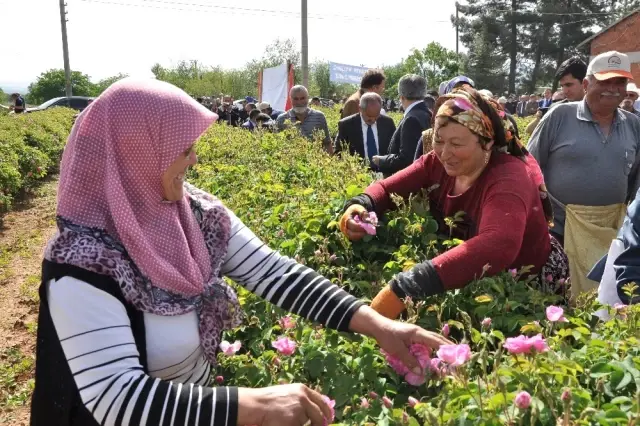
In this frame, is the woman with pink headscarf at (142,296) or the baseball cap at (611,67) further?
the baseball cap at (611,67)

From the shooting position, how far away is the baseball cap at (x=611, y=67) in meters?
3.53

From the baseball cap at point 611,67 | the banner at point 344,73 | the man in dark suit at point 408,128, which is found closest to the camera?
the baseball cap at point 611,67

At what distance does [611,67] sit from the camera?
358 centimetres

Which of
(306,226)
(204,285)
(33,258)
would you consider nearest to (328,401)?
(204,285)

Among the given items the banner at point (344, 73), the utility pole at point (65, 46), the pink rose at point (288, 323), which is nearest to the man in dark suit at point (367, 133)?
the pink rose at point (288, 323)

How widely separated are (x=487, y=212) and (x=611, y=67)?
2114 millimetres

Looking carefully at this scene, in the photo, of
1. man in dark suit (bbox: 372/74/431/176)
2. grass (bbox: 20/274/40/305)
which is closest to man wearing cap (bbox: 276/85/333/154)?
man in dark suit (bbox: 372/74/431/176)

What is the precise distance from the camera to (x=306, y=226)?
2631 millimetres

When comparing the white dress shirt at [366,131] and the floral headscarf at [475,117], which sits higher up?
the floral headscarf at [475,117]

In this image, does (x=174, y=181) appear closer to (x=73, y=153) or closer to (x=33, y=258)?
(x=73, y=153)

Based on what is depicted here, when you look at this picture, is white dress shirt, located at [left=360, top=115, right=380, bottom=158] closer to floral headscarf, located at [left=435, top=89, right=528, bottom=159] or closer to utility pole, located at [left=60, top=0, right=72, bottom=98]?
floral headscarf, located at [left=435, top=89, right=528, bottom=159]

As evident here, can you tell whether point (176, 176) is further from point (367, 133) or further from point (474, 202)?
point (367, 133)

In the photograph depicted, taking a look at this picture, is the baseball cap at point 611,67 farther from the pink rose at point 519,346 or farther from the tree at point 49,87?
the tree at point 49,87

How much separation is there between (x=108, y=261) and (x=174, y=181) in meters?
0.29
